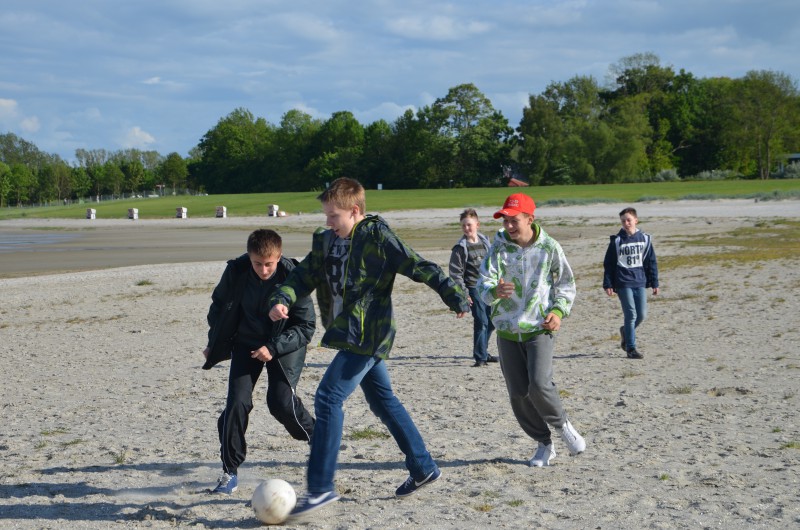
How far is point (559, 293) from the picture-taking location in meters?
6.19

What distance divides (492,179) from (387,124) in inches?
872

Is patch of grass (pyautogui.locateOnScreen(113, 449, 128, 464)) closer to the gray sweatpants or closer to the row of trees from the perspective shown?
the gray sweatpants

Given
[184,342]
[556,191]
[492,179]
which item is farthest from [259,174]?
[184,342]

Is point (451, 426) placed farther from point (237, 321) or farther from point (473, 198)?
point (473, 198)

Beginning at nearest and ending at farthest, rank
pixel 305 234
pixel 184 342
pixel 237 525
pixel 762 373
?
pixel 237 525
pixel 762 373
pixel 184 342
pixel 305 234

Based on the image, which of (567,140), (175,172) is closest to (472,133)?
(567,140)

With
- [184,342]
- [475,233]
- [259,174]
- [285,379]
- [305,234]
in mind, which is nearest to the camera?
[285,379]

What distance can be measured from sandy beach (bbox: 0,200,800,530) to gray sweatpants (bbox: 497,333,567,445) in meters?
0.32

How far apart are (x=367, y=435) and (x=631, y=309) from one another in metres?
4.66

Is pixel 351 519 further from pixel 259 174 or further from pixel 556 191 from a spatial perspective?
pixel 259 174

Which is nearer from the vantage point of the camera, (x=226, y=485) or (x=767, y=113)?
(x=226, y=485)

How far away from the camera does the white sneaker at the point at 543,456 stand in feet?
20.4

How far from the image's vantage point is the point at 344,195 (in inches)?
209

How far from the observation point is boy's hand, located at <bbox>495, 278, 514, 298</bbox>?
577 centimetres
